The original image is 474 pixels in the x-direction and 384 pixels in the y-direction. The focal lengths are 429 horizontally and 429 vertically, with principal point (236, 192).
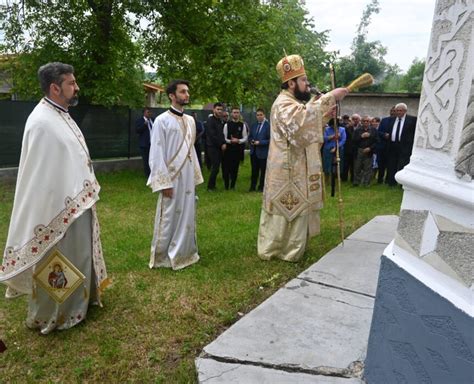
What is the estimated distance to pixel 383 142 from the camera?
10.5 m

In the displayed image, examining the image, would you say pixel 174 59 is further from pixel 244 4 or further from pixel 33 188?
pixel 33 188

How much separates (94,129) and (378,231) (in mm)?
8617

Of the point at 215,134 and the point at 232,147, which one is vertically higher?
the point at 215,134

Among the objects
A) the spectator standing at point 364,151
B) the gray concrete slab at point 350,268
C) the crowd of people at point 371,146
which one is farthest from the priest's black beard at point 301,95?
the spectator standing at point 364,151

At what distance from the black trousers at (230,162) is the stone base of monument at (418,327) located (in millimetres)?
7978

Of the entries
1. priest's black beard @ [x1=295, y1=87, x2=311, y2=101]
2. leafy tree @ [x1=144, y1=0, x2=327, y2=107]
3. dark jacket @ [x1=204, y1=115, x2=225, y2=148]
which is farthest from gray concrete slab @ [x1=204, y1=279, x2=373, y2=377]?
leafy tree @ [x1=144, y1=0, x2=327, y2=107]

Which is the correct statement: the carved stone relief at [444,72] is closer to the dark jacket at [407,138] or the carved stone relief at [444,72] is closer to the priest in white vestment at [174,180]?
the priest in white vestment at [174,180]

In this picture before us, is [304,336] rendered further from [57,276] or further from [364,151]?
[364,151]

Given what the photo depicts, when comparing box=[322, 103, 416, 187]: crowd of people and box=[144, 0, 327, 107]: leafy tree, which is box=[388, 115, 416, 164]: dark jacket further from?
box=[144, 0, 327, 107]: leafy tree

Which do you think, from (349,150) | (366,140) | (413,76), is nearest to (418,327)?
(366,140)

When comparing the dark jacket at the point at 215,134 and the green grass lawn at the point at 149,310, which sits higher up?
the dark jacket at the point at 215,134

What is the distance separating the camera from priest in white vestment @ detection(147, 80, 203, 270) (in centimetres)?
441

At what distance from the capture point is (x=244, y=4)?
1120cm

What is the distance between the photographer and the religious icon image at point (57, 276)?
3.16 m
